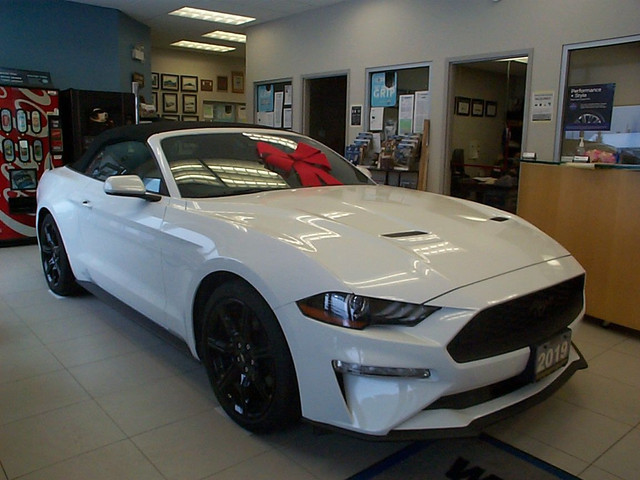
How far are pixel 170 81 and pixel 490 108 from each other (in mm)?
6326

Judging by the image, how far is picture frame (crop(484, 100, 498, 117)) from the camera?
22.6ft

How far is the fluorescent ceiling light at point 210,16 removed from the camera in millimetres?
7315

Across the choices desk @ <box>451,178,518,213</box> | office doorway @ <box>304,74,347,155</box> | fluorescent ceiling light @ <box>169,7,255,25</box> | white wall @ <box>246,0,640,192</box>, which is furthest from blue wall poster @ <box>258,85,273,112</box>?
desk @ <box>451,178,518,213</box>

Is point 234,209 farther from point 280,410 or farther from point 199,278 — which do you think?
point 280,410

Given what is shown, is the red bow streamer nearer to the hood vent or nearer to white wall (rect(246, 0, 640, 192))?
the hood vent

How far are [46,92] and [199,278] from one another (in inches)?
173

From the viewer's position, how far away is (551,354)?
176 centimetres

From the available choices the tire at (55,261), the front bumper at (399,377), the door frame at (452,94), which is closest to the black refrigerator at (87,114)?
the tire at (55,261)

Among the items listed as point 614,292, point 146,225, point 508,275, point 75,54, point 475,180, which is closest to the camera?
point 508,275

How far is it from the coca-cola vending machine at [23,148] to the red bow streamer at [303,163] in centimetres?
375

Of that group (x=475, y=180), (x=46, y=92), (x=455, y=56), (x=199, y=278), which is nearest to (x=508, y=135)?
(x=475, y=180)

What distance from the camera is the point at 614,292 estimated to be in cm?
313

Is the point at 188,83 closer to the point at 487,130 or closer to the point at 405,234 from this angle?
the point at 487,130

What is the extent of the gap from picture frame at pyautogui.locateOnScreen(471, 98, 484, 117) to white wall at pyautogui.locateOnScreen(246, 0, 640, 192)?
3.95ft
